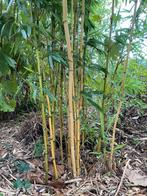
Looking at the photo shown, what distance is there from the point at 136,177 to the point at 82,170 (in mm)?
252

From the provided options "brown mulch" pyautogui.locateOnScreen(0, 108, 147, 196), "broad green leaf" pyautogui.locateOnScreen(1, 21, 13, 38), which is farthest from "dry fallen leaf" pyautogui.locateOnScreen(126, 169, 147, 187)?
"broad green leaf" pyautogui.locateOnScreen(1, 21, 13, 38)

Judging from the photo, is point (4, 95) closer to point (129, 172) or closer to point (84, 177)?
point (84, 177)

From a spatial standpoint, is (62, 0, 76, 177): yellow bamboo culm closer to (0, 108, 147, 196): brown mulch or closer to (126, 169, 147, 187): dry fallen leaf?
(0, 108, 147, 196): brown mulch

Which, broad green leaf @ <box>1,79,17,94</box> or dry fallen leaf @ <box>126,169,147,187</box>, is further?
broad green leaf @ <box>1,79,17,94</box>

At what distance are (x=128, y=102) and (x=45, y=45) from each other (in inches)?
37.2

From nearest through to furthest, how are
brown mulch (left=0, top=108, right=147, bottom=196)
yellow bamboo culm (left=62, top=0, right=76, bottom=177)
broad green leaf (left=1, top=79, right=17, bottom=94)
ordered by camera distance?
yellow bamboo culm (left=62, top=0, right=76, bottom=177)
brown mulch (left=0, top=108, right=147, bottom=196)
broad green leaf (left=1, top=79, right=17, bottom=94)

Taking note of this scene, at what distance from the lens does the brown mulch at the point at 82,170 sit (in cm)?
145

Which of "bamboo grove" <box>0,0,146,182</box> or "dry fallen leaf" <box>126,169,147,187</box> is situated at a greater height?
"bamboo grove" <box>0,0,146,182</box>

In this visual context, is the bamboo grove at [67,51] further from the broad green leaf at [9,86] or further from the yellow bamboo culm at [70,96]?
the broad green leaf at [9,86]

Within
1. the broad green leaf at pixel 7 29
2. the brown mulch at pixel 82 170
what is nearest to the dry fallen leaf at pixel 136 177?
the brown mulch at pixel 82 170

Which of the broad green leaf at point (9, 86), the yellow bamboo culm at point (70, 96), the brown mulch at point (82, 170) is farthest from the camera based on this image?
the broad green leaf at point (9, 86)

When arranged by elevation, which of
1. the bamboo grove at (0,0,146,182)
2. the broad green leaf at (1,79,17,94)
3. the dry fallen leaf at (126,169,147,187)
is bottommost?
the dry fallen leaf at (126,169,147,187)

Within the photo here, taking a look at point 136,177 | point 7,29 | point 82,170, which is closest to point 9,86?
point 7,29

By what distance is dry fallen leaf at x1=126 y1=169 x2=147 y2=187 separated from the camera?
149 cm
